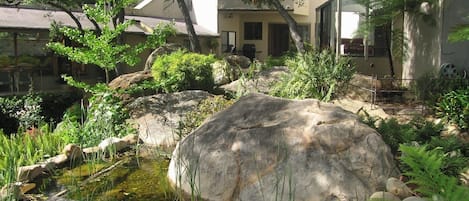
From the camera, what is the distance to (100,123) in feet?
26.6

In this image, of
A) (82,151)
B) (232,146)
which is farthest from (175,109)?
(232,146)

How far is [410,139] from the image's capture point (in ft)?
18.5

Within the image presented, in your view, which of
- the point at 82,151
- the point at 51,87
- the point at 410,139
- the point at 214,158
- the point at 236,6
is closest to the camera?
the point at 214,158

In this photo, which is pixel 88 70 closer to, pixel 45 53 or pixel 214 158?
pixel 45 53

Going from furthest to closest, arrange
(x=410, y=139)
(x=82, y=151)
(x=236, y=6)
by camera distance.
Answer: (x=236, y=6), (x=82, y=151), (x=410, y=139)

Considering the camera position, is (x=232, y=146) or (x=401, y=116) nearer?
(x=232, y=146)

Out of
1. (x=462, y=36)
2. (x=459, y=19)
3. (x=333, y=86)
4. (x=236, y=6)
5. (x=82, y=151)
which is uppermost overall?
(x=236, y=6)

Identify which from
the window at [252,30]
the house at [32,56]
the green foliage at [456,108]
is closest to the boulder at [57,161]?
the green foliage at [456,108]

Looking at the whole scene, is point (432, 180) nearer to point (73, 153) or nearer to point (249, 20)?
point (73, 153)

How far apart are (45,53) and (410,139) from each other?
16.6m

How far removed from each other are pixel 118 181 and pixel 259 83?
607 centimetres

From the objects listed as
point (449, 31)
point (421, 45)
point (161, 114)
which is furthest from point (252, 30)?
point (161, 114)

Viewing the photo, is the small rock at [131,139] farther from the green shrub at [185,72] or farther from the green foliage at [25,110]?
the green foliage at [25,110]

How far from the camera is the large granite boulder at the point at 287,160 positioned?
4391 mm
